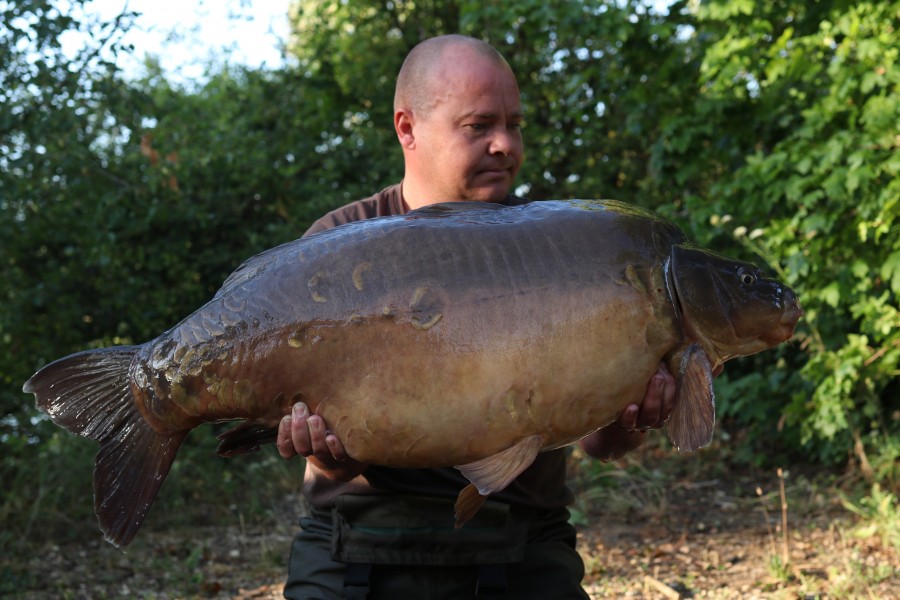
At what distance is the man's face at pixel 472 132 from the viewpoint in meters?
2.67

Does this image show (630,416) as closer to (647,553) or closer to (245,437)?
(245,437)

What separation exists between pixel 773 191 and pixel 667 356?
12.1ft

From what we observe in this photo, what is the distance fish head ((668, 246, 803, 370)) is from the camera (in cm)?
204

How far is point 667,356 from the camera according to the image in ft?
6.73

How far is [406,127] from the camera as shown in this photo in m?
2.86

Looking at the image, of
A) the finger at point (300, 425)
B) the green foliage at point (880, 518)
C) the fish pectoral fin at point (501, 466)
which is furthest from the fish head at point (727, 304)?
the green foliage at point (880, 518)

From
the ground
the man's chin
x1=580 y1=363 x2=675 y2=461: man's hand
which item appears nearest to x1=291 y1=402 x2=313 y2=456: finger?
x1=580 y1=363 x2=675 y2=461: man's hand

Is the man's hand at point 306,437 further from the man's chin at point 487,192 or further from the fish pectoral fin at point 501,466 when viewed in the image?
the man's chin at point 487,192

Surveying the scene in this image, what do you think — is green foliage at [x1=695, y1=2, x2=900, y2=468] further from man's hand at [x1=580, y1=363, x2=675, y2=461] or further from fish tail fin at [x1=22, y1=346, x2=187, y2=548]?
fish tail fin at [x1=22, y1=346, x2=187, y2=548]

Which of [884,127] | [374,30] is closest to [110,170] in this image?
[374,30]

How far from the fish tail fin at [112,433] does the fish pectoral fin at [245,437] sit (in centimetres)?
10

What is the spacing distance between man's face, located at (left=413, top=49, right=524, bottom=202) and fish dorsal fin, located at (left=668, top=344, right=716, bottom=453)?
0.85m

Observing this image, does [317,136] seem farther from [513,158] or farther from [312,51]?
[513,158]

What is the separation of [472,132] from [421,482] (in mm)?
948
